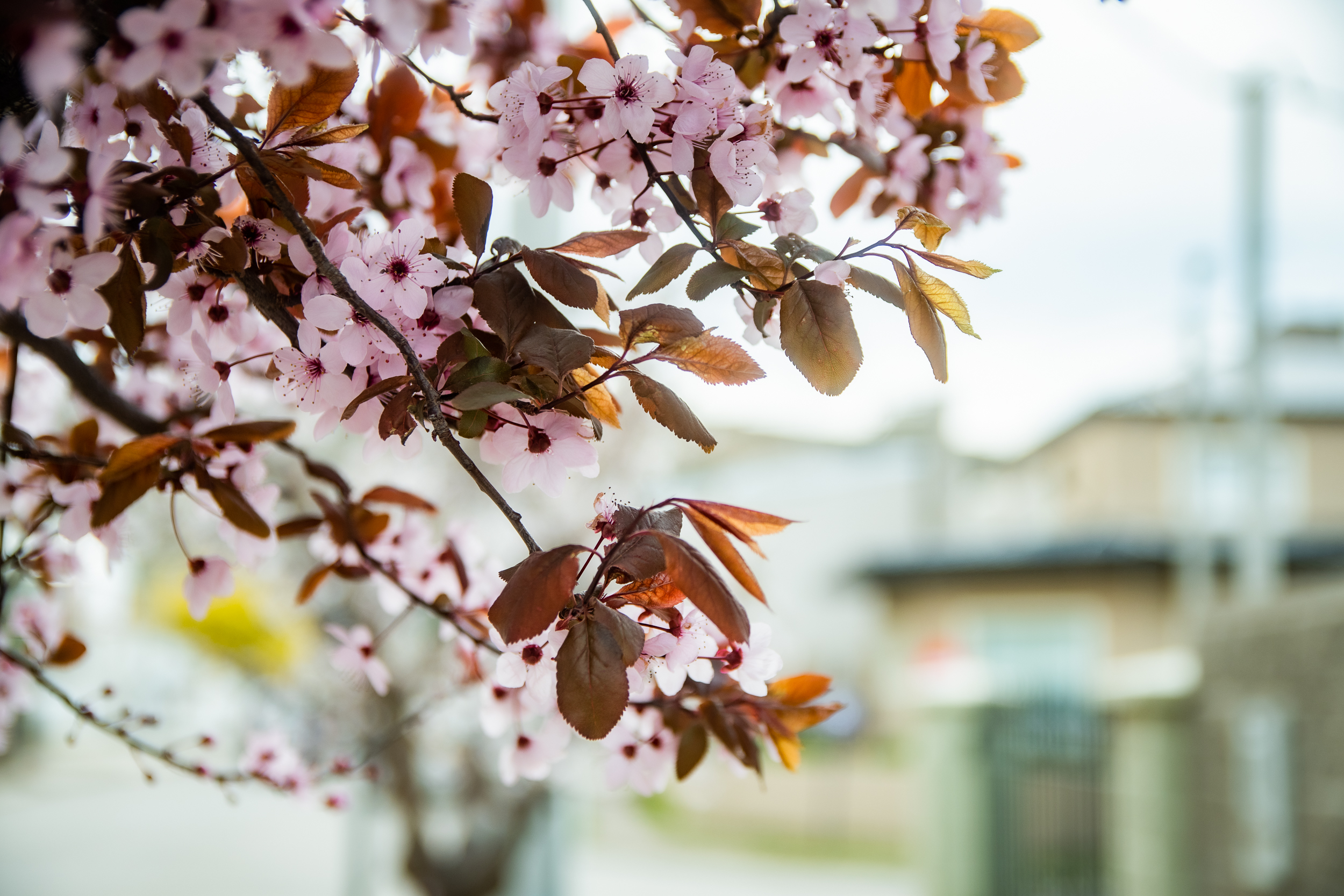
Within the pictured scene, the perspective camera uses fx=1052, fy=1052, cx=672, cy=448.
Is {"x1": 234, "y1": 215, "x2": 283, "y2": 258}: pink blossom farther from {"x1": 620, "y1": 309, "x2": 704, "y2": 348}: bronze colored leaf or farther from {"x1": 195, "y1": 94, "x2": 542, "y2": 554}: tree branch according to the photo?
{"x1": 620, "y1": 309, "x2": 704, "y2": 348}: bronze colored leaf

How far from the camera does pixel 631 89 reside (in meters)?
0.82

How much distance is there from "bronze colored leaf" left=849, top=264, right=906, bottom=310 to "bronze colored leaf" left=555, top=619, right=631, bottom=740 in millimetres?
311

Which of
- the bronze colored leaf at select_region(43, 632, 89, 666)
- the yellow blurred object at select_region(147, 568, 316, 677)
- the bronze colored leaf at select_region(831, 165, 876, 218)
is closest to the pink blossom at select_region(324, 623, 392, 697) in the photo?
the bronze colored leaf at select_region(43, 632, 89, 666)

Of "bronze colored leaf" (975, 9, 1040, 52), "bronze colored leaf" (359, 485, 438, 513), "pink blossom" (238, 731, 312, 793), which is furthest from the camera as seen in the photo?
"pink blossom" (238, 731, 312, 793)

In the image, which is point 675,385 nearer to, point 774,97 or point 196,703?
point 774,97

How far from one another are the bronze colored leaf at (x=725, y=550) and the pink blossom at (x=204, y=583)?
0.56 metres

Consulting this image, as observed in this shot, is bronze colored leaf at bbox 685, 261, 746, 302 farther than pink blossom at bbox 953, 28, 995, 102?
No

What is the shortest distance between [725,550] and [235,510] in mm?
454

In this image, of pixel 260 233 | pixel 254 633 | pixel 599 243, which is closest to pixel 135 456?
pixel 260 233

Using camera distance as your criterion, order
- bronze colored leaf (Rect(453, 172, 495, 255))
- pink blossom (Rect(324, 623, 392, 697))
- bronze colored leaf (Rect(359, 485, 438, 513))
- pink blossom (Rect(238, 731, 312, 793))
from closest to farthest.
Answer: bronze colored leaf (Rect(453, 172, 495, 255)) → bronze colored leaf (Rect(359, 485, 438, 513)) → pink blossom (Rect(324, 623, 392, 697)) → pink blossom (Rect(238, 731, 312, 793))

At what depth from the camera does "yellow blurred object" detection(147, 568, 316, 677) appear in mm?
6562

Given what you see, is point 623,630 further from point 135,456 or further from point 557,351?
point 135,456

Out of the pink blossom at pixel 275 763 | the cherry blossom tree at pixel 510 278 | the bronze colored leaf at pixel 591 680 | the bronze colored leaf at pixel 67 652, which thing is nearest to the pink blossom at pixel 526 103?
the cherry blossom tree at pixel 510 278

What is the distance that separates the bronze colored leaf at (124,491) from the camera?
830 mm
